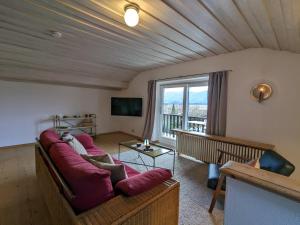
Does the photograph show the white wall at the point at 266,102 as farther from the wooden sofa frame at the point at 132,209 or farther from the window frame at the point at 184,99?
the wooden sofa frame at the point at 132,209

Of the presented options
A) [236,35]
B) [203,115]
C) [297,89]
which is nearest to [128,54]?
[236,35]

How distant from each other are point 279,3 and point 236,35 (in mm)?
1034

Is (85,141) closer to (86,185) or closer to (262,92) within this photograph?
(86,185)

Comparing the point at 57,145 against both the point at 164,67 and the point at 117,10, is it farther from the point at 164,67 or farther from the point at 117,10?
the point at 164,67

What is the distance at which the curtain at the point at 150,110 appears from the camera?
4.67m

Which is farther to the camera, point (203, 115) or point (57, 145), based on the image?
point (203, 115)

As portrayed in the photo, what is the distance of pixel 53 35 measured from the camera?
230 centimetres

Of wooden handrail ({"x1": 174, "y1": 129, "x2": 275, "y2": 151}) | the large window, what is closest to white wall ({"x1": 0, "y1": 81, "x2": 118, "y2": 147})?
the large window

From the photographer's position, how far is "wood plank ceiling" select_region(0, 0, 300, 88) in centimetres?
160

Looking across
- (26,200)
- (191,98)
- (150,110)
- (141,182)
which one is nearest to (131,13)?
(141,182)

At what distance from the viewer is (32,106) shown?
14.0 feet

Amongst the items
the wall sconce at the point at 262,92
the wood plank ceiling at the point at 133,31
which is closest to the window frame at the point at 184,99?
the wood plank ceiling at the point at 133,31

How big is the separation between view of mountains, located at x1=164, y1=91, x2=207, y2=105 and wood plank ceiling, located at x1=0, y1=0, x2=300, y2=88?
0.93 meters

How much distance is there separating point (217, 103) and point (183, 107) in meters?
1.10
